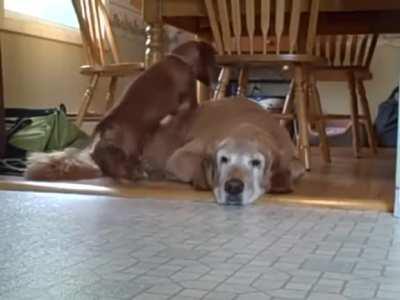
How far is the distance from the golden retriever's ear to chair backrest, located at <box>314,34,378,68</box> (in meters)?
1.82

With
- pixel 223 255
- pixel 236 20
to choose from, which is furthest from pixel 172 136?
pixel 223 255

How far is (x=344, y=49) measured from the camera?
4.05 metres

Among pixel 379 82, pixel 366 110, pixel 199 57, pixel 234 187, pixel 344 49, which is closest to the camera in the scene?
pixel 234 187

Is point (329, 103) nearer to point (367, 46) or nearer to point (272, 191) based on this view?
point (367, 46)

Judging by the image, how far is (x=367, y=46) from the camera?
3914mm

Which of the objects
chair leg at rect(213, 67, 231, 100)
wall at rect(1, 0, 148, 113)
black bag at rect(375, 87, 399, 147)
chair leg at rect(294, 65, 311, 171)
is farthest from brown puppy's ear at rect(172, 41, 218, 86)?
black bag at rect(375, 87, 399, 147)

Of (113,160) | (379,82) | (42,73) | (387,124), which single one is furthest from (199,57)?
(379,82)

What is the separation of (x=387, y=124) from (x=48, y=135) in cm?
251

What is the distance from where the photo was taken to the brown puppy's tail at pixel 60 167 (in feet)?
7.38

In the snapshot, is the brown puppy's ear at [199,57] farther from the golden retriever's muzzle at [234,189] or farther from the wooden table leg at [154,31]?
the golden retriever's muzzle at [234,189]

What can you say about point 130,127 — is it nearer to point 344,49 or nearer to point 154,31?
point 154,31

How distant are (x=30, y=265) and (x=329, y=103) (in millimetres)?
4388

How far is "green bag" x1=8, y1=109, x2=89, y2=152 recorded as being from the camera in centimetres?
280

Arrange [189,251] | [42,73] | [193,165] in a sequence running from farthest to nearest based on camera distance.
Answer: [42,73], [193,165], [189,251]
